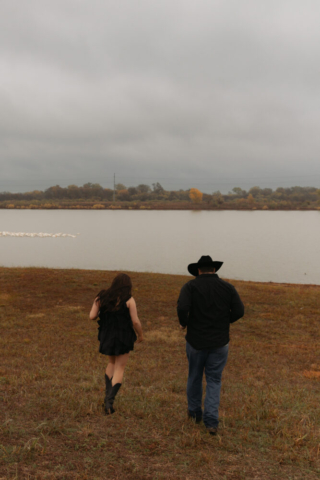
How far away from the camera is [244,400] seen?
6641mm

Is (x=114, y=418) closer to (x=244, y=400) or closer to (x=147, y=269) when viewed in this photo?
(x=244, y=400)

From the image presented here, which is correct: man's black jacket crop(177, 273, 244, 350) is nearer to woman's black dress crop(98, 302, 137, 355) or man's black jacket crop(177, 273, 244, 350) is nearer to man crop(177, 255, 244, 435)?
man crop(177, 255, 244, 435)

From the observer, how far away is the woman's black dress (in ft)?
18.5

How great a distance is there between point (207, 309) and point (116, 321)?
1490mm

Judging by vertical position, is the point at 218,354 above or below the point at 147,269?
above

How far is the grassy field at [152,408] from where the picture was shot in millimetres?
4129

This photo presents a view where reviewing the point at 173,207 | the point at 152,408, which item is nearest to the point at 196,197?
the point at 173,207

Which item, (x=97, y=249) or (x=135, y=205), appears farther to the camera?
(x=135, y=205)

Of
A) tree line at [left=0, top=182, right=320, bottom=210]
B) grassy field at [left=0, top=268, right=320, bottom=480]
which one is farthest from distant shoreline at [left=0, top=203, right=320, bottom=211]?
grassy field at [left=0, top=268, right=320, bottom=480]

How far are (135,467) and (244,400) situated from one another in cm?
323

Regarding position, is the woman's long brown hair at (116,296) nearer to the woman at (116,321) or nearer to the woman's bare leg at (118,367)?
the woman at (116,321)

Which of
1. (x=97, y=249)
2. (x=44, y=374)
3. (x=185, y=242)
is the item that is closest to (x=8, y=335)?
(x=44, y=374)

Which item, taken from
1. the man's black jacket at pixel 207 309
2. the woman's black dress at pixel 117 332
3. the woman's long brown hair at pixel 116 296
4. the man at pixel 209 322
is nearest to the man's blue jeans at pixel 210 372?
the man at pixel 209 322

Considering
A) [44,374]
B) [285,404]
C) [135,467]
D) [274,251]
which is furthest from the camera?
[274,251]
